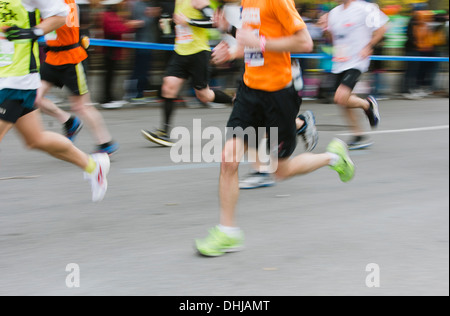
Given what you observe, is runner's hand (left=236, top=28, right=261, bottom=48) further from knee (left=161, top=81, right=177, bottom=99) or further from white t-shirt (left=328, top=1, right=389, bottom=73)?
white t-shirt (left=328, top=1, right=389, bottom=73)

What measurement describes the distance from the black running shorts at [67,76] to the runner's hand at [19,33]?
2.01 meters

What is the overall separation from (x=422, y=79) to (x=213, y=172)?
8661 millimetres

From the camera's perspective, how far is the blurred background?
11328mm

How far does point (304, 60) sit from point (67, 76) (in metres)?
7.04

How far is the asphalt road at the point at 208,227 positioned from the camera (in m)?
4.14

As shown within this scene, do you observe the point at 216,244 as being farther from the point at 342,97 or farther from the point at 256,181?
the point at 342,97

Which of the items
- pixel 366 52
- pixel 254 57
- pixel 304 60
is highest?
pixel 304 60

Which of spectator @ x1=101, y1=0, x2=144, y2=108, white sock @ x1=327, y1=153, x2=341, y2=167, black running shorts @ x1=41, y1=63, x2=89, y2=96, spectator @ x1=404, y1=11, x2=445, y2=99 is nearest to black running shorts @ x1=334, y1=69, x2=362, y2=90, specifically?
white sock @ x1=327, y1=153, x2=341, y2=167

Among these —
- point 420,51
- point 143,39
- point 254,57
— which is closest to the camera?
point 254,57

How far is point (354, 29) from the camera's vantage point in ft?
26.1

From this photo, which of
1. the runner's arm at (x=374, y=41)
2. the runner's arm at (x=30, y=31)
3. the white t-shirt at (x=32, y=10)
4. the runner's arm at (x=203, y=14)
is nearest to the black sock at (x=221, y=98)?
the runner's arm at (x=203, y=14)

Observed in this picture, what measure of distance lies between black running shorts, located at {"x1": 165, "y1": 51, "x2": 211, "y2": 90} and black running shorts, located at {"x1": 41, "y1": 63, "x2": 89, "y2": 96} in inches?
48.9

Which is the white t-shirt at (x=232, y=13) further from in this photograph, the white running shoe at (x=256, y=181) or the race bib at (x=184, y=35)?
the race bib at (x=184, y=35)

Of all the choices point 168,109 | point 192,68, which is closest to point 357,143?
point 192,68
